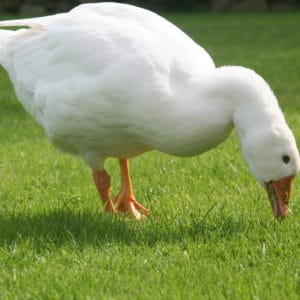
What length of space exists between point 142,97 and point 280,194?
98 centimetres

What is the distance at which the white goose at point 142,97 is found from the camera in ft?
15.4

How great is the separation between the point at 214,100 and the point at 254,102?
0.75 feet

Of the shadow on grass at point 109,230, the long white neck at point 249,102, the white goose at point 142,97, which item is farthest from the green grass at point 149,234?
the long white neck at point 249,102

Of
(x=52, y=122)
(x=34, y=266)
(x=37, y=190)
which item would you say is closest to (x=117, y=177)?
(x=37, y=190)

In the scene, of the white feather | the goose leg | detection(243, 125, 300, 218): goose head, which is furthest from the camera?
the goose leg

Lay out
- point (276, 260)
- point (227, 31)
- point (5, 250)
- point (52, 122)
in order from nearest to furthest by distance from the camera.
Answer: point (276, 260) < point (5, 250) < point (52, 122) < point (227, 31)

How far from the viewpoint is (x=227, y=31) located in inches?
835

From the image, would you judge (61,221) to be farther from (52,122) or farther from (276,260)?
(276,260)

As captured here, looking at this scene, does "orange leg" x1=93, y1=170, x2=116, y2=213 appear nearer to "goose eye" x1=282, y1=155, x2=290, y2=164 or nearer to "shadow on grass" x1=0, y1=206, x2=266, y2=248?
"shadow on grass" x1=0, y1=206, x2=266, y2=248

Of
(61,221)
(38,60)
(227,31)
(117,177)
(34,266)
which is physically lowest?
(227,31)

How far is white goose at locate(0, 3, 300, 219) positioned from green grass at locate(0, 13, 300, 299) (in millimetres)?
336

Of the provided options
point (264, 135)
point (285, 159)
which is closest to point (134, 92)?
point (264, 135)

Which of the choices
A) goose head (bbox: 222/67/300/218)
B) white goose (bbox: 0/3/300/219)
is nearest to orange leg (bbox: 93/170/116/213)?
white goose (bbox: 0/3/300/219)

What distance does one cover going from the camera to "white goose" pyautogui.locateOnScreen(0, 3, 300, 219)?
4691 millimetres
